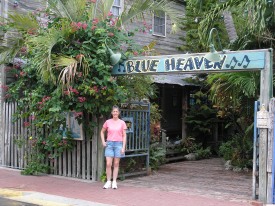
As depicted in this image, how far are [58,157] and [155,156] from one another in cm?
274

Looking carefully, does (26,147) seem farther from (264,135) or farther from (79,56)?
(264,135)

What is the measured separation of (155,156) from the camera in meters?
11.9

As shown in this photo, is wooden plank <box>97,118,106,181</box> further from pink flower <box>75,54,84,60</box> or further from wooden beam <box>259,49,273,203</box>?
wooden beam <box>259,49,273,203</box>

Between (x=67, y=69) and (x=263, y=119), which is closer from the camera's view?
(x=263, y=119)

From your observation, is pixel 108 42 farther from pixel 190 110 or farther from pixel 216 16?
pixel 190 110

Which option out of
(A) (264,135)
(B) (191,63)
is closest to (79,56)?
(B) (191,63)

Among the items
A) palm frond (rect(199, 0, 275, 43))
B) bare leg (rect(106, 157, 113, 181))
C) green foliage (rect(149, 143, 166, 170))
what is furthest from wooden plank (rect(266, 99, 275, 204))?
green foliage (rect(149, 143, 166, 170))

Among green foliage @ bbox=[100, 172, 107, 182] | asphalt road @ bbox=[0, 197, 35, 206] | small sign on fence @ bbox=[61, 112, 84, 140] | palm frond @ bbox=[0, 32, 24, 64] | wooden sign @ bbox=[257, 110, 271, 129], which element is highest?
palm frond @ bbox=[0, 32, 24, 64]

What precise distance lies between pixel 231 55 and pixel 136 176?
13.9 ft

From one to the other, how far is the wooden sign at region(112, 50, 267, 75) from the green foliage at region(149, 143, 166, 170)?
3079mm

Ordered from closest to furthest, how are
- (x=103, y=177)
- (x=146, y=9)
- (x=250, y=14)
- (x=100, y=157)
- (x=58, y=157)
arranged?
(x=250, y=14)
(x=103, y=177)
(x=100, y=157)
(x=146, y=9)
(x=58, y=157)

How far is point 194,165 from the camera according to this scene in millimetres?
13672

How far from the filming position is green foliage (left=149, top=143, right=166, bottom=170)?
1184cm

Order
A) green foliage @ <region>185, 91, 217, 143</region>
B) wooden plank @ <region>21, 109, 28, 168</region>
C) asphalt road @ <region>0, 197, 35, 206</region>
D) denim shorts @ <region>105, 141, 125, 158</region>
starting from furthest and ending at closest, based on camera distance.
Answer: green foliage @ <region>185, 91, 217, 143</region> → wooden plank @ <region>21, 109, 28, 168</region> → denim shorts @ <region>105, 141, 125, 158</region> → asphalt road @ <region>0, 197, 35, 206</region>
